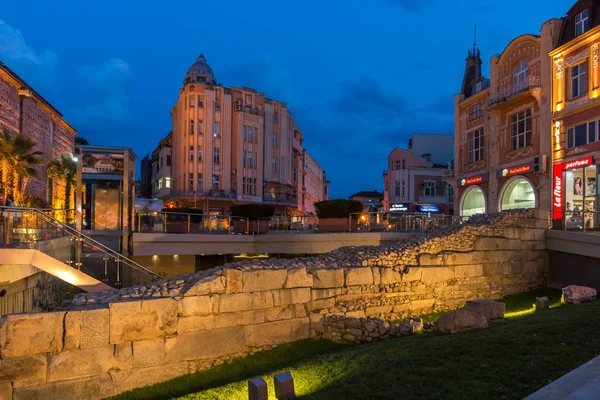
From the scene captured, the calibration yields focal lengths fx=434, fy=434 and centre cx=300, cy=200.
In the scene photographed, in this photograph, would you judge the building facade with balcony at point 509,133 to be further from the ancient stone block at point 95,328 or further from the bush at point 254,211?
the ancient stone block at point 95,328

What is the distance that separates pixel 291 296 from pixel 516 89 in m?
23.9

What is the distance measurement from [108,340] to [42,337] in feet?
3.52

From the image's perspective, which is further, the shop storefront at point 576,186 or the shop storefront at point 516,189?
the shop storefront at point 516,189

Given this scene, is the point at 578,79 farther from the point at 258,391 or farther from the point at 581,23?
the point at 258,391

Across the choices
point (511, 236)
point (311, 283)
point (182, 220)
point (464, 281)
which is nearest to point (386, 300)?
point (311, 283)

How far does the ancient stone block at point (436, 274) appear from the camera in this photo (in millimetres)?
13348

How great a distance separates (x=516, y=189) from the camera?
2912cm

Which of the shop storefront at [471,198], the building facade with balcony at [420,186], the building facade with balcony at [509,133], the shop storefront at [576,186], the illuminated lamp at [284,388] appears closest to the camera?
the illuminated lamp at [284,388]

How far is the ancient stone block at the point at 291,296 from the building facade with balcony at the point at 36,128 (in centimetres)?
2231

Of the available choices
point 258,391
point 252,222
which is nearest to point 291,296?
point 258,391

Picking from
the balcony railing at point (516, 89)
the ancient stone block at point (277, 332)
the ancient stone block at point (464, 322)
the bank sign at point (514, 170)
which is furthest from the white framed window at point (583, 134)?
the ancient stone block at point (277, 332)

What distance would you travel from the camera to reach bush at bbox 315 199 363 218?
73.9 ft

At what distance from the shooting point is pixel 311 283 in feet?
35.8

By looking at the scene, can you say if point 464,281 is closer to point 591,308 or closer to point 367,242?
point 591,308
